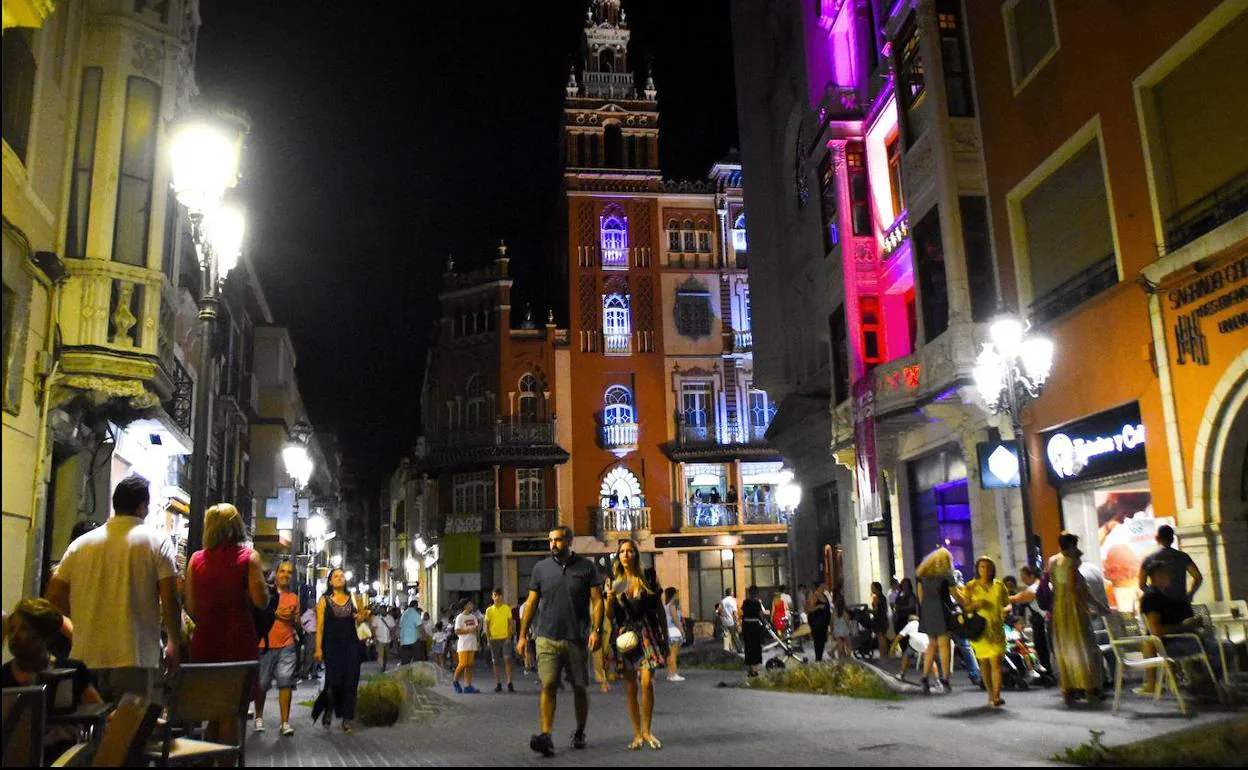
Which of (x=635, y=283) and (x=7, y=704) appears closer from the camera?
(x=7, y=704)

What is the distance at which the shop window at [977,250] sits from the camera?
18.2 metres

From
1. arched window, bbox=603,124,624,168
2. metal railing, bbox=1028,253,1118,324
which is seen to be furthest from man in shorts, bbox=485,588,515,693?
arched window, bbox=603,124,624,168

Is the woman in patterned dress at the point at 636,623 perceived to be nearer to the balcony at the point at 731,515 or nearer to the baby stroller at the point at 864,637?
the baby stroller at the point at 864,637

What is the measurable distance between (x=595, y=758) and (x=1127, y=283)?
33.9ft

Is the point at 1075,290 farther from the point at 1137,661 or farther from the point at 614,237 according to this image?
the point at 614,237

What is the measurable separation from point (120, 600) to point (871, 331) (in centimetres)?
2008

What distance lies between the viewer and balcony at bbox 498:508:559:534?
142 feet

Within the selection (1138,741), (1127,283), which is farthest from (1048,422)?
(1138,741)

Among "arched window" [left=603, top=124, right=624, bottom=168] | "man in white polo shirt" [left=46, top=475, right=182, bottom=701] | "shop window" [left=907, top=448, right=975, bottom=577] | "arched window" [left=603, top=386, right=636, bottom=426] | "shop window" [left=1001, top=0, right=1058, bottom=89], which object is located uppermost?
"arched window" [left=603, top=124, right=624, bottom=168]

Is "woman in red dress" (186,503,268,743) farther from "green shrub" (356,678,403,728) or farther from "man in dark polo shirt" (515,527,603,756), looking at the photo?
"green shrub" (356,678,403,728)

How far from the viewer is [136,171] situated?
1490cm

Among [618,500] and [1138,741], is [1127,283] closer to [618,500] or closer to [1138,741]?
[1138,741]

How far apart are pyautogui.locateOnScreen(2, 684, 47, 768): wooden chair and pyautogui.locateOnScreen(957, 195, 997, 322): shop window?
16.4m

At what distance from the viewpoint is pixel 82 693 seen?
18.8 ft
